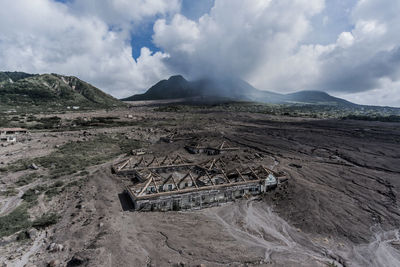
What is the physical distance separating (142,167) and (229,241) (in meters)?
15.5

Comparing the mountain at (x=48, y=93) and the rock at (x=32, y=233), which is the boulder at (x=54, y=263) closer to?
the rock at (x=32, y=233)

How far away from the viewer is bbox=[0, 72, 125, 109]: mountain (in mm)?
123312

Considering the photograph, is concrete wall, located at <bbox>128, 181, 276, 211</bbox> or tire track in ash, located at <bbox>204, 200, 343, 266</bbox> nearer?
tire track in ash, located at <bbox>204, 200, 343, 266</bbox>

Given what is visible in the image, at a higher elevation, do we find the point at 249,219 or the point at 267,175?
the point at 267,175

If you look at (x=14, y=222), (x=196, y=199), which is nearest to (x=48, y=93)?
(x=14, y=222)

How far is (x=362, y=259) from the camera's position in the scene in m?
12.9

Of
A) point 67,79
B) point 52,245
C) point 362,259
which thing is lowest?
point 362,259

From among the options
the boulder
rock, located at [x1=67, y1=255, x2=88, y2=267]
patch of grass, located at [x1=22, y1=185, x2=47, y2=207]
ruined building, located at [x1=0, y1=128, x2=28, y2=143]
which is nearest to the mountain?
ruined building, located at [x1=0, y1=128, x2=28, y2=143]

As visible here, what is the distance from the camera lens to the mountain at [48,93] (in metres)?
123

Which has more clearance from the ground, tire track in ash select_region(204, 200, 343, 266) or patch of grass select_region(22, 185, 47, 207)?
patch of grass select_region(22, 185, 47, 207)

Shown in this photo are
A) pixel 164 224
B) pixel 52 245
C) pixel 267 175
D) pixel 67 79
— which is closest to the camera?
pixel 52 245

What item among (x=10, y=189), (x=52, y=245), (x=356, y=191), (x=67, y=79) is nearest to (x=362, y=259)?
(x=356, y=191)

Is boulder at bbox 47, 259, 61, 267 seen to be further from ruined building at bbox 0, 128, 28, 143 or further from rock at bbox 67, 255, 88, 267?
ruined building at bbox 0, 128, 28, 143

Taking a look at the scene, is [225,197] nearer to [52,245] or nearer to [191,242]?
[191,242]
